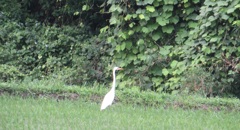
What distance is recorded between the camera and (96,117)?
8.53 m

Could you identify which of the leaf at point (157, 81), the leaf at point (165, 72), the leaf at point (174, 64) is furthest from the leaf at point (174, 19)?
the leaf at point (157, 81)

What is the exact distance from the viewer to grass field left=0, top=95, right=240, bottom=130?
25.8ft

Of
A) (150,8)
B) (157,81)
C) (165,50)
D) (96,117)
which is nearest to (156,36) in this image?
(165,50)

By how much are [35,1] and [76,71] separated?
4.57 metres

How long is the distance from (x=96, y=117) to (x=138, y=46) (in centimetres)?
434

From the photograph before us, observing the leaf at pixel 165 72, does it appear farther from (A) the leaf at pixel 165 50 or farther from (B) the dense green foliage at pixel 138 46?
(A) the leaf at pixel 165 50

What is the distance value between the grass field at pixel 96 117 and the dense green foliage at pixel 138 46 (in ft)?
6.35

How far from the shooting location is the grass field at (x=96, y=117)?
25.8 feet

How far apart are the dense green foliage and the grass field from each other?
1935 millimetres

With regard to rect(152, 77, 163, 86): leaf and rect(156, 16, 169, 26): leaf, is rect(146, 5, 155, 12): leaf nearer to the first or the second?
rect(156, 16, 169, 26): leaf

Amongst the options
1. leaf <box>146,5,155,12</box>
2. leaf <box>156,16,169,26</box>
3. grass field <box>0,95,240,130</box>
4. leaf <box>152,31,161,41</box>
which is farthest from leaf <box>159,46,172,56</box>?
grass field <box>0,95,240,130</box>

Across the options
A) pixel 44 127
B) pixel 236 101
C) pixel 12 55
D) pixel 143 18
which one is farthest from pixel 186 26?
pixel 44 127

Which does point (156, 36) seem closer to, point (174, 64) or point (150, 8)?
point (150, 8)

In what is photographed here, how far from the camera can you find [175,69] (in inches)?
475
